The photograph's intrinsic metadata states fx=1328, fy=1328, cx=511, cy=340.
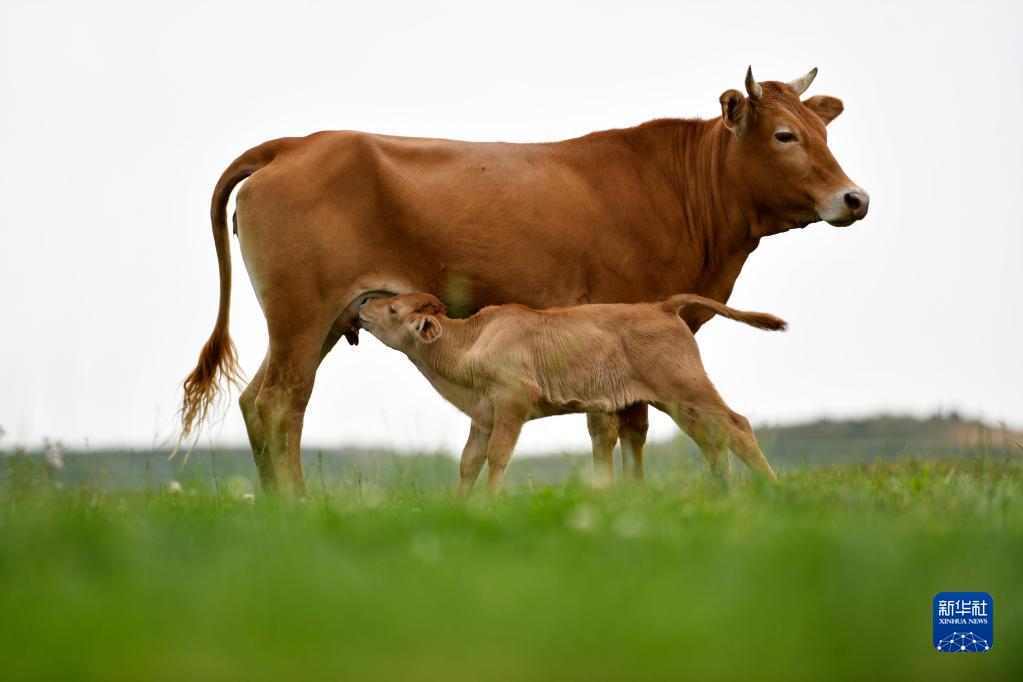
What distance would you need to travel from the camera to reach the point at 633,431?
9188mm

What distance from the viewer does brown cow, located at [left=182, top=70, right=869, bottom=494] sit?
878 cm

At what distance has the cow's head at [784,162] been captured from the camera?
9414mm

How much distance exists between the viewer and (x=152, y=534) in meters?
5.11

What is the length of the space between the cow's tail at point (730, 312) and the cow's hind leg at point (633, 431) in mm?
1016

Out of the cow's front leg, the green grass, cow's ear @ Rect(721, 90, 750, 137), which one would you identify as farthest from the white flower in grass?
cow's ear @ Rect(721, 90, 750, 137)

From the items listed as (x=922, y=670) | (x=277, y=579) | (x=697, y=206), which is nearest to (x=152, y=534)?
(x=277, y=579)

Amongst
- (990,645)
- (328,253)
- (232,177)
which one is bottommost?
(990,645)

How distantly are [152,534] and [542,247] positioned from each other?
4.54m

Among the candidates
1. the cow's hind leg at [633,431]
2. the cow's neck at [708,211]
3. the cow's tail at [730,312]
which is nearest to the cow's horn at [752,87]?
the cow's neck at [708,211]

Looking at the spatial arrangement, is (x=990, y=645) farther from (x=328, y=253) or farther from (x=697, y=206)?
(x=697, y=206)

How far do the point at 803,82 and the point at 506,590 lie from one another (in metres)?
7.17

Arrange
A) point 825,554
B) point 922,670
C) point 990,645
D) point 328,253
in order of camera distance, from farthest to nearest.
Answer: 1. point 328,253
2. point 825,554
3. point 990,645
4. point 922,670

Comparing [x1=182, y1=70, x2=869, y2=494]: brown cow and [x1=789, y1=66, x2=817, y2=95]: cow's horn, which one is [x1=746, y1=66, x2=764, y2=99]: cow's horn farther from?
[x1=789, y1=66, x2=817, y2=95]: cow's horn

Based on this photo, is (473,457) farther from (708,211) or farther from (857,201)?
(857,201)
